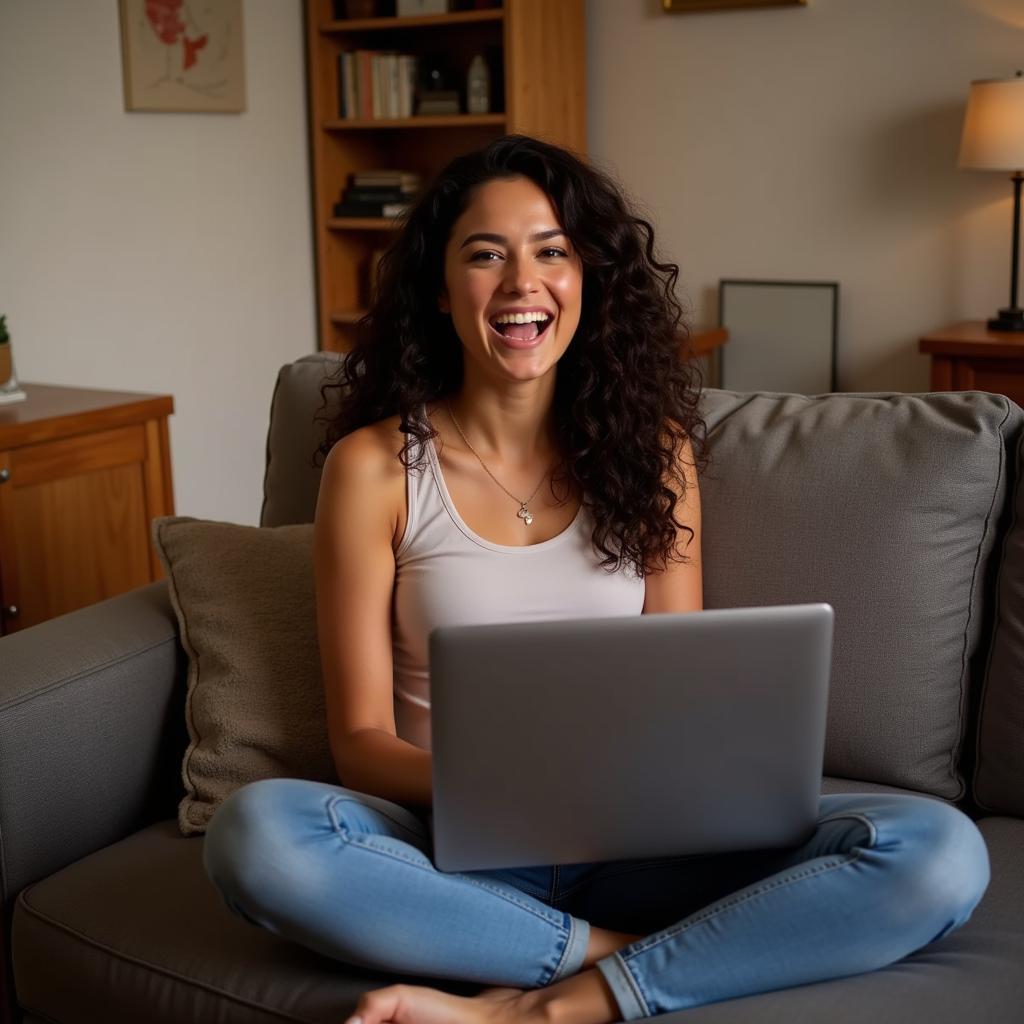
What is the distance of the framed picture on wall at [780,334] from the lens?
385cm

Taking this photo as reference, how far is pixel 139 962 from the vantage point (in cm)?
136

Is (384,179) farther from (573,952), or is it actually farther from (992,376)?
(573,952)

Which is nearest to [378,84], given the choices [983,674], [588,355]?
[588,355]

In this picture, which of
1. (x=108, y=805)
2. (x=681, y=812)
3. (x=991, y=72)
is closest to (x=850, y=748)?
(x=681, y=812)

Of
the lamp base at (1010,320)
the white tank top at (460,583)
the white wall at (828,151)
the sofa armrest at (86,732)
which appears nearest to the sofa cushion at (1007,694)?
the white tank top at (460,583)

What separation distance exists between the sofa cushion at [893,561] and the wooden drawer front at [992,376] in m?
1.65

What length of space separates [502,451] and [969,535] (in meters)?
0.55

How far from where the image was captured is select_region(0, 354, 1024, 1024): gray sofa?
1450 millimetres

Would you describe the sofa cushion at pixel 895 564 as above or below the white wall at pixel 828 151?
below

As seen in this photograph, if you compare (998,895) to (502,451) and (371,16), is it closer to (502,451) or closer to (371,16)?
(502,451)

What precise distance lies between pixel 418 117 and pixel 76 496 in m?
1.98

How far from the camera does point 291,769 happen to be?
1602 mm

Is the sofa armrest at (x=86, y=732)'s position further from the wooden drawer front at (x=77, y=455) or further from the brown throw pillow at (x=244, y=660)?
the wooden drawer front at (x=77, y=455)

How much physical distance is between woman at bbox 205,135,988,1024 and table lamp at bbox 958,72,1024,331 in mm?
1896
